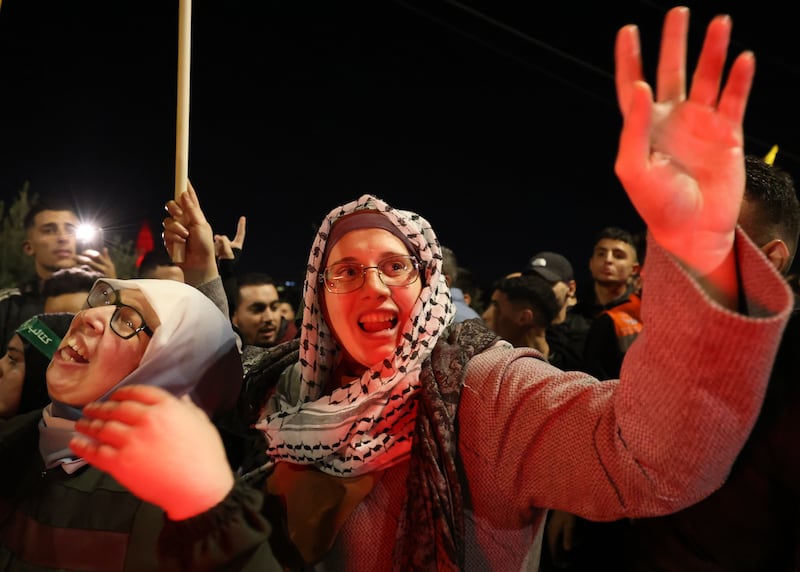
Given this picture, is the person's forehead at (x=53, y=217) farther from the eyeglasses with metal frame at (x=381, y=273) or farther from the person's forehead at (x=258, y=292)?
the eyeglasses with metal frame at (x=381, y=273)

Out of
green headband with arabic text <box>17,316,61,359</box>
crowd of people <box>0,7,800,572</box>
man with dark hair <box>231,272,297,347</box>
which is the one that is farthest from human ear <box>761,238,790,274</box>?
man with dark hair <box>231,272,297,347</box>

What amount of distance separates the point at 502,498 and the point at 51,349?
1448 mm

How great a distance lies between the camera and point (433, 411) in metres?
1.66

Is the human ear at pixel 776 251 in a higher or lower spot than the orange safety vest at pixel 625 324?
higher

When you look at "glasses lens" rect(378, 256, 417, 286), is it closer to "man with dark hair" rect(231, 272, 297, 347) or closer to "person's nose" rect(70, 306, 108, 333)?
"person's nose" rect(70, 306, 108, 333)

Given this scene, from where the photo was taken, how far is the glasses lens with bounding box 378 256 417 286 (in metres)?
1.97

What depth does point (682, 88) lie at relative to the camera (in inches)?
45.1

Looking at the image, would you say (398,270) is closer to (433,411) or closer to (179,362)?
(433,411)

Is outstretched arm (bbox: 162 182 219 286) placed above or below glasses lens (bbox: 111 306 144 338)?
above

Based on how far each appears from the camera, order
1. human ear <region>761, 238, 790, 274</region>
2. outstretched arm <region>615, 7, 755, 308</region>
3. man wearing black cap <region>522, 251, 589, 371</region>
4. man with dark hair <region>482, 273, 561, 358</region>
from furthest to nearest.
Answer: man wearing black cap <region>522, 251, 589, 371</region> < man with dark hair <region>482, 273, 561, 358</region> < human ear <region>761, 238, 790, 274</region> < outstretched arm <region>615, 7, 755, 308</region>

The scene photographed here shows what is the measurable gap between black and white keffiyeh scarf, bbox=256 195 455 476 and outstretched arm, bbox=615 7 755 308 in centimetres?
84

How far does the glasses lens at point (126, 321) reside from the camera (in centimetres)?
180

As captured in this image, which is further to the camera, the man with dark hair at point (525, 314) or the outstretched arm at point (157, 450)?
the man with dark hair at point (525, 314)

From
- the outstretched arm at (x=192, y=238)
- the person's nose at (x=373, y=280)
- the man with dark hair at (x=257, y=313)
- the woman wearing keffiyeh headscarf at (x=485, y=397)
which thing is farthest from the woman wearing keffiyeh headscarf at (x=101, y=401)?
the man with dark hair at (x=257, y=313)
